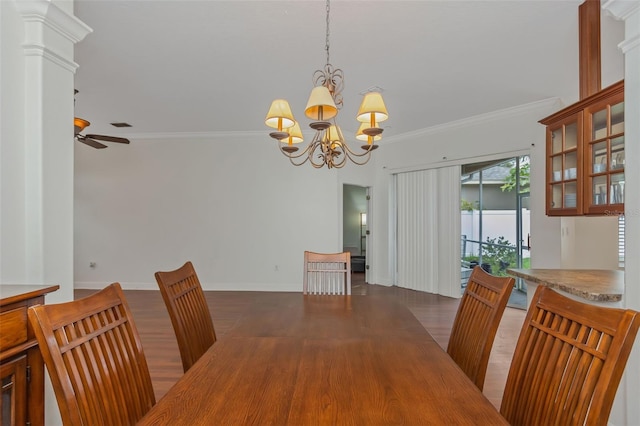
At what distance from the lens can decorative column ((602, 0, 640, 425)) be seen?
162cm

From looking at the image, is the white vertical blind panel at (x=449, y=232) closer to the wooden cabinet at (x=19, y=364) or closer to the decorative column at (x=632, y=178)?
the decorative column at (x=632, y=178)

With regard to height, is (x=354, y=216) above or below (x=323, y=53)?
below

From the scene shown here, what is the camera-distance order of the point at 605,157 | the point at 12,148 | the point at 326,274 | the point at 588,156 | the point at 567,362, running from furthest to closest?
the point at 326,274 → the point at 588,156 → the point at 605,157 → the point at 12,148 → the point at 567,362

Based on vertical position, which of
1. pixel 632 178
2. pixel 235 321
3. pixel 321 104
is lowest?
pixel 235 321

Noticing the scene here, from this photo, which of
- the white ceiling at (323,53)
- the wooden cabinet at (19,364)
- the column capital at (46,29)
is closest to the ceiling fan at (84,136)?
the white ceiling at (323,53)

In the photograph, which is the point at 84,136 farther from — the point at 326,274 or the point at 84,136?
the point at 326,274

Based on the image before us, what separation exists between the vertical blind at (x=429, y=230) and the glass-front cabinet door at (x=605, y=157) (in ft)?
9.82

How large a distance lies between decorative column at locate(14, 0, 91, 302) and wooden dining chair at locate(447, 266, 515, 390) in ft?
6.72

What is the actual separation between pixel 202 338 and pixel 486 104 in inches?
172

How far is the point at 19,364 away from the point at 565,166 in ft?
11.3

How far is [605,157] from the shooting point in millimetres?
2195

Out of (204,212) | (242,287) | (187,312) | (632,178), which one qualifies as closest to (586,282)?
(632,178)

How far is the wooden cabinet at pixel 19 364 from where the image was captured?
1130mm

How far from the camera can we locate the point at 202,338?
1769mm
